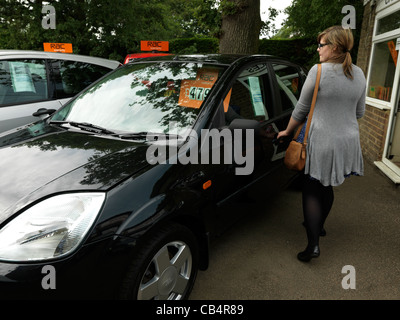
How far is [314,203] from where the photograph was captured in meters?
2.66

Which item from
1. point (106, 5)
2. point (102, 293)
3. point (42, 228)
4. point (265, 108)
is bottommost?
point (102, 293)

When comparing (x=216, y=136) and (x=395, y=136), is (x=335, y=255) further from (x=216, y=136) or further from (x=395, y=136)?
(x=395, y=136)

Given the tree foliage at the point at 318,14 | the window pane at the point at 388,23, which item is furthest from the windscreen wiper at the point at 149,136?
the tree foliage at the point at 318,14

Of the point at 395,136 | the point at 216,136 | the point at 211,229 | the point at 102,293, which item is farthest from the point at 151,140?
the point at 395,136

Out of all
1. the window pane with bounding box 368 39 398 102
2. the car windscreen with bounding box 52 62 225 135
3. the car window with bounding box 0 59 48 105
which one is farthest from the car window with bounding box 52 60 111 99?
the window pane with bounding box 368 39 398 102

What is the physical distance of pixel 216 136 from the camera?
2.29 meters

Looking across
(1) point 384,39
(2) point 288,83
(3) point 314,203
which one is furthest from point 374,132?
(3) point 314,203

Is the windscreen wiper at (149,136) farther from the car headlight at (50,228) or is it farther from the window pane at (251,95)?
the car headlight at (50,228)

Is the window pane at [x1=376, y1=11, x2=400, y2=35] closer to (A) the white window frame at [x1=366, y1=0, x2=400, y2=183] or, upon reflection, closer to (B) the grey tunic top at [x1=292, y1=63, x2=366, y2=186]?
(A) the white window frame at [x1=366, y1=0, x2=400, y2=183]

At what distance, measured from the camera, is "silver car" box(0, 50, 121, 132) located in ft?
13.0

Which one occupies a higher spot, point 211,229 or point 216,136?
point 216,136

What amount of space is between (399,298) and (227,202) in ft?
4.65

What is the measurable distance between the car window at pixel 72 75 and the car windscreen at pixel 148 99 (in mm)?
1773

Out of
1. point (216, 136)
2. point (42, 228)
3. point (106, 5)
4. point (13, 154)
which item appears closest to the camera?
point (42, 228)
